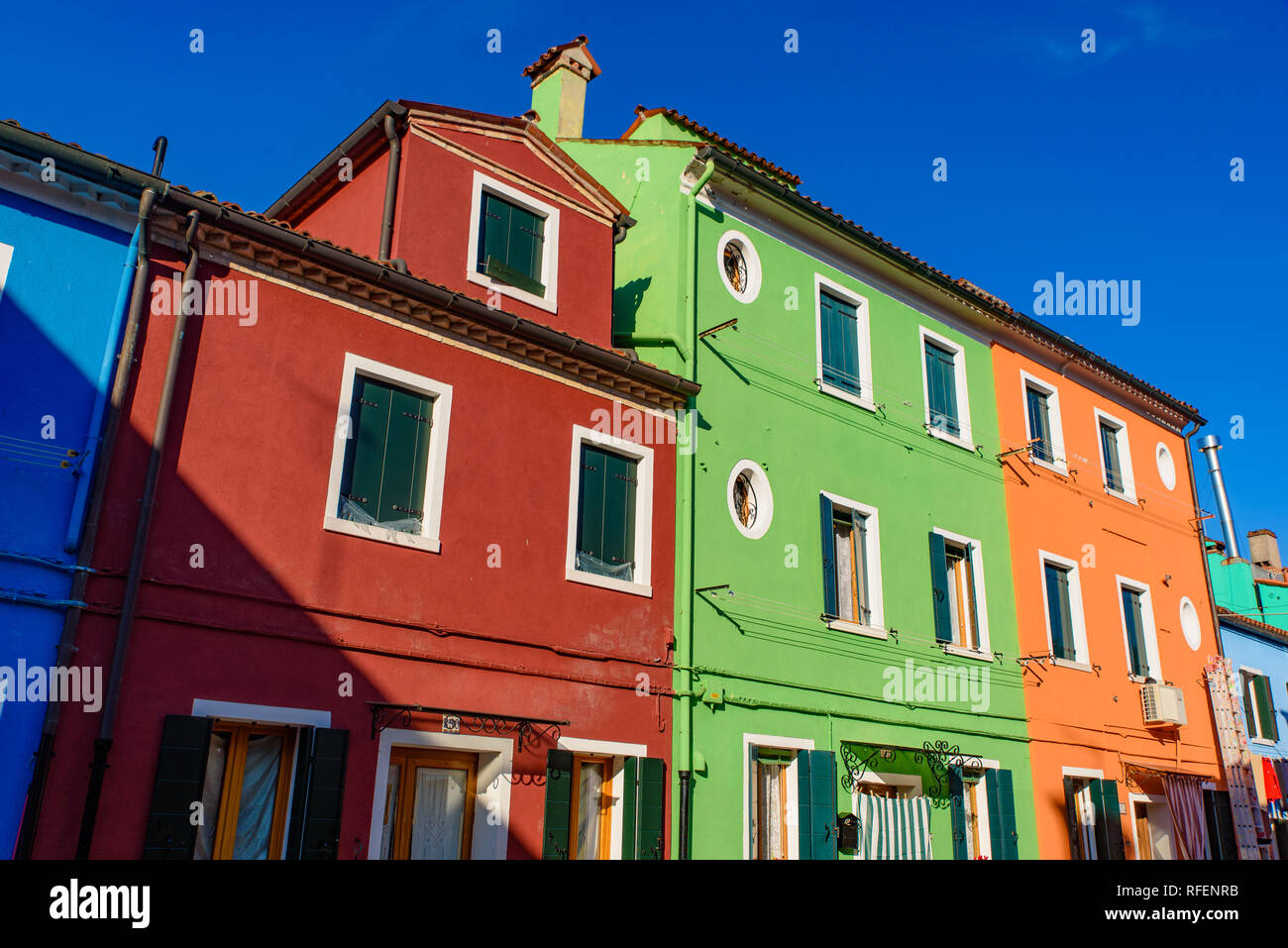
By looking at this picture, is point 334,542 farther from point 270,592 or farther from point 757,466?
point 757,466

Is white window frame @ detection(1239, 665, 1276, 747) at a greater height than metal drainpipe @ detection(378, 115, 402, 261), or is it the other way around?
metal drainpipe @ detection(378, 115, 402, 261)

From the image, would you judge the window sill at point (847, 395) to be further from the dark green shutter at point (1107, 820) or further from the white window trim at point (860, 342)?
the dark green shutter at point (1107, 820)

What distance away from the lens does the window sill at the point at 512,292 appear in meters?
11.0

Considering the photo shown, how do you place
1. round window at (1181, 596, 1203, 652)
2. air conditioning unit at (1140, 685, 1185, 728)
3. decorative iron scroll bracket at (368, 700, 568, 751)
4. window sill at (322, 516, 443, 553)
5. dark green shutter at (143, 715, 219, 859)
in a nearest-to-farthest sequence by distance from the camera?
dark green shutter at (143, 715, 219, 859)
decorative iron scroll bracket at (368, 700, 568, 751)
window sill at (322, 516, 443, 553)
air conditioning unit at (1140, 685, 1185, 728)
round window at (1181, 596, 1203, 652)

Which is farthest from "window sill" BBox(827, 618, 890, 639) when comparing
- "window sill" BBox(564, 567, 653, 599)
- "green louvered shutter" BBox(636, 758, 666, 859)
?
"green louvered shutter" BBox(636, 758, 666, 859)

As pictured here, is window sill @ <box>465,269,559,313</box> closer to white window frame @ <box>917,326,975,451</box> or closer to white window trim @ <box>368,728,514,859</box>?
white window trim @ <box>368,728,514,859</box>

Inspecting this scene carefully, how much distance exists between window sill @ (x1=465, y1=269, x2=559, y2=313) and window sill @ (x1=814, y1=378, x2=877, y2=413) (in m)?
4.29

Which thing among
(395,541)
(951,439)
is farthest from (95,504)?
(951,439)

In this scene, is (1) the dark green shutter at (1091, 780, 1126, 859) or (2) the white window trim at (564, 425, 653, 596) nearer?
(2) the white window trim at (564, 425, 653, 596)

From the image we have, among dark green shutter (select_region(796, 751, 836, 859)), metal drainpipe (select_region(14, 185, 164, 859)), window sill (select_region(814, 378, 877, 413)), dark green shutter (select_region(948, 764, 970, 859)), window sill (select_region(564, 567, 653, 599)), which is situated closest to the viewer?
metal drainpipe (select_region(14, 185, 164, 859))

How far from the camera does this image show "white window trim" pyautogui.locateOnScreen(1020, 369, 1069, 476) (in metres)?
17.6

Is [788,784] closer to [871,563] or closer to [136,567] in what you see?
[871,563]
